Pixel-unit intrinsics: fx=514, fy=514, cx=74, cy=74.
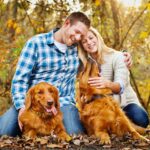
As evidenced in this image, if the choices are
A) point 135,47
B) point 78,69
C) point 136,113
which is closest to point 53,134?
point 78,69

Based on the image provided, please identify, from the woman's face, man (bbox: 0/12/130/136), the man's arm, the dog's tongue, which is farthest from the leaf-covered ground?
the woman's face

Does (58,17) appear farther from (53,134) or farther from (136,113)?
(53,134)

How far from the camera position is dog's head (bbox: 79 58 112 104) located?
17.5 ft

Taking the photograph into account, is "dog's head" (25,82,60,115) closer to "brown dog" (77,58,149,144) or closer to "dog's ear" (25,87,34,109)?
"dog's ear" (25,87,34,109)

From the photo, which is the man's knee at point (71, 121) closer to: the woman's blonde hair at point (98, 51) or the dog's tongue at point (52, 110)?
the dog's tongue at point (52, 110)

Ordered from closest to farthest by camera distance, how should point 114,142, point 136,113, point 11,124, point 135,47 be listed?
point 114,142 < point 11,124 < point 136,113 < point 135,47

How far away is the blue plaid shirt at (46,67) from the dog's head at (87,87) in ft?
1.22

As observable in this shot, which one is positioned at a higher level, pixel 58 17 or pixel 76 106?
pixel 58 17

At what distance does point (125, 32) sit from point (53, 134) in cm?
707

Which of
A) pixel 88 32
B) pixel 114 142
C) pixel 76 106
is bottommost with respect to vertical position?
pixel 114 142

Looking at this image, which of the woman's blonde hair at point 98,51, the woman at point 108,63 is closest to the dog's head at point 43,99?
the woman at point 108,63

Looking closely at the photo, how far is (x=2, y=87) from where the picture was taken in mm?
11930

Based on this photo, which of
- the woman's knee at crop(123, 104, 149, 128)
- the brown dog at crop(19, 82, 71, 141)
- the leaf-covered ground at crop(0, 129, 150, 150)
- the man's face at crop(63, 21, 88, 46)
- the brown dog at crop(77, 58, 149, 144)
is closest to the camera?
the leaf-covered ground at crop(0, 129, 150, 150)

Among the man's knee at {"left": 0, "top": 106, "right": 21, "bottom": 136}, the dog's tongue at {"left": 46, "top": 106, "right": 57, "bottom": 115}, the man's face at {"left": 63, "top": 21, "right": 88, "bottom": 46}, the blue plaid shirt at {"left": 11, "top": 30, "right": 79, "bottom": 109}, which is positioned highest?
the man's face at {"left": 63, "top": 21, "right": 88, "bottom": 46}
